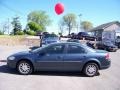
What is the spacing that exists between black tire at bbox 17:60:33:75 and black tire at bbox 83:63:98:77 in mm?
2314

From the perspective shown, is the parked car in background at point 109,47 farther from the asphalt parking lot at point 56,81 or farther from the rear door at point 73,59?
the rear door at point 73,59

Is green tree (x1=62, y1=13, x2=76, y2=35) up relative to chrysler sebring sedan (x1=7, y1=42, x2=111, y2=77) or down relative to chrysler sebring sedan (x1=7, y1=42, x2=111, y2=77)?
up

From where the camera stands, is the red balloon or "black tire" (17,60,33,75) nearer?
"black tire" (17,60,33,75)

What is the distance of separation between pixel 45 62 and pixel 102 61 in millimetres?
2440

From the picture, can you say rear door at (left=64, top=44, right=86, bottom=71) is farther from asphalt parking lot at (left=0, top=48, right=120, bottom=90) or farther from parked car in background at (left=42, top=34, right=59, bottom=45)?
parked car in background at (left=42, top=34, right=59, bottom=45)

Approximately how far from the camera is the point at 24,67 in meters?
9.76

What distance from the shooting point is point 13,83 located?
8047 millimetres

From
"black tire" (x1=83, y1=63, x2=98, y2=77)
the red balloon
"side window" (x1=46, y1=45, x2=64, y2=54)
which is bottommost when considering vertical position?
"black tire" (x1=83, y1=63, x2=98, y2=77)

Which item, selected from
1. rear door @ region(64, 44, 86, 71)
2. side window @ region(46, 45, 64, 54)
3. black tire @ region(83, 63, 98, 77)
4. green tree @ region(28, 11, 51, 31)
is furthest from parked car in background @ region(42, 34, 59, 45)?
green tree @ region(28, 11, 51, 31)

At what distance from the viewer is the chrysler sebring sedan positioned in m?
9.76

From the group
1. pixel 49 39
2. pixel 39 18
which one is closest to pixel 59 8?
pixel 49 39

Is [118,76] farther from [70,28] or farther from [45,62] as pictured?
[70,28]

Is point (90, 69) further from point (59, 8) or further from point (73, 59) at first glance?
point (59, 8)

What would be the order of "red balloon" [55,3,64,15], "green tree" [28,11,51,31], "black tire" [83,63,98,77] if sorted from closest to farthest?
"black tire" [83,63,98,77]
"red balloon" [55,3,64,15]
"green tree" [28,11,51,31]
